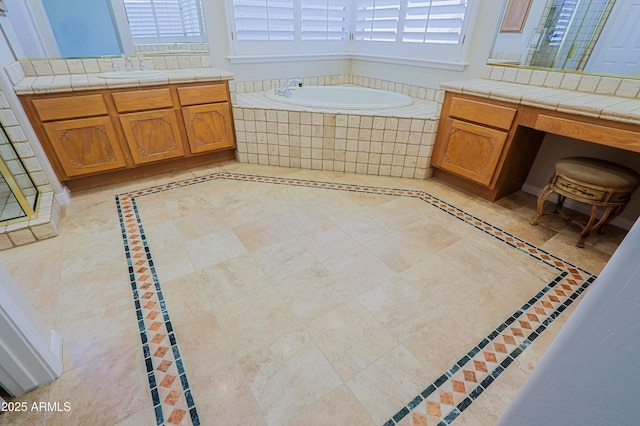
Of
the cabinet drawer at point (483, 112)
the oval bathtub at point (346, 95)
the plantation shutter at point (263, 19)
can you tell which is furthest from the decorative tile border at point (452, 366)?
the plantation shutter at point (263, 19)

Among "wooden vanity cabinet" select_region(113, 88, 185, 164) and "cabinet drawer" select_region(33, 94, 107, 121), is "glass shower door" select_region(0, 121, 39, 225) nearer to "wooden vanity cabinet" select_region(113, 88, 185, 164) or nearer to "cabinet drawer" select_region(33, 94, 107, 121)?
"cabinet drawer" select_region(33, 94, 107, 121)

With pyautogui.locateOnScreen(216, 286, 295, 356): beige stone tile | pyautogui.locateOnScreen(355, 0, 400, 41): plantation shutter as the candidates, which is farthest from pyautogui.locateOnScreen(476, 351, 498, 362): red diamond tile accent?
pyautogui.locateOnScreen(355, 0, 400, 41): plantation shutter

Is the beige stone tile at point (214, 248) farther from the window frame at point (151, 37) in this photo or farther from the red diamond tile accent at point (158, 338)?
the window frame at point (151, 37)

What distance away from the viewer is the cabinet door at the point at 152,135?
225 centimetres

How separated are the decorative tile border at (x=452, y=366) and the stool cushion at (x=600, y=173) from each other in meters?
0.47

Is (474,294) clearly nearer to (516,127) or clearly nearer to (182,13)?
(516,127)

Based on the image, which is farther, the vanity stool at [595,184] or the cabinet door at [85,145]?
the cabinet door at [85,145]

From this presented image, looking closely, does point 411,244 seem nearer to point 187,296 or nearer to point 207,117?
point 187,296

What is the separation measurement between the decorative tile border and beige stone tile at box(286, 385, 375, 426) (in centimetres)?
10

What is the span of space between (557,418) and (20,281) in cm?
214

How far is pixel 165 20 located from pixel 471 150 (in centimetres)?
269

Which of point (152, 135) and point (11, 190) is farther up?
point (152, 135)

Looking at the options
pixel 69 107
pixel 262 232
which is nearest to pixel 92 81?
pixel 69 107

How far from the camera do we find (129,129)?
224cm
